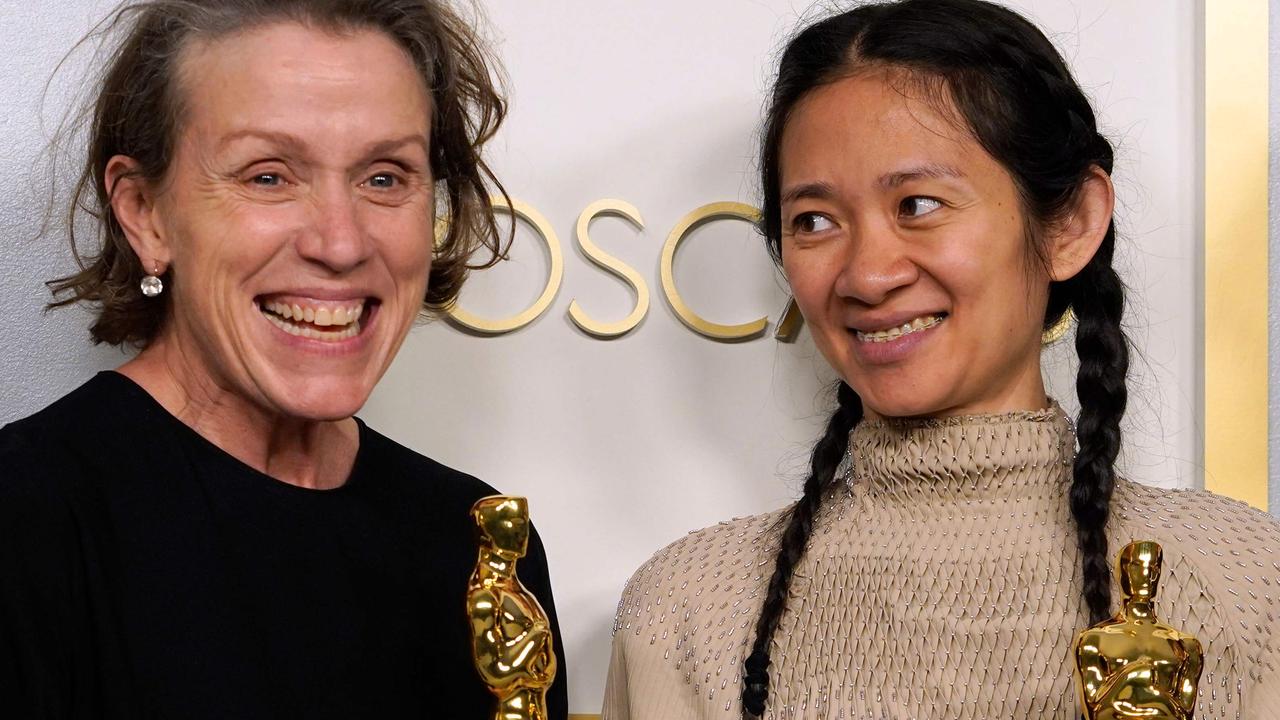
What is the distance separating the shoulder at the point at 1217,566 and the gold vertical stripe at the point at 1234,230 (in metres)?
0.31

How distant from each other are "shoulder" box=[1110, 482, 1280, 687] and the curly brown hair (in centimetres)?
64

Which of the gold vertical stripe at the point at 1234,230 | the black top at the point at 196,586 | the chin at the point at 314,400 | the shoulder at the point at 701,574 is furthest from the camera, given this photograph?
the gold vertical stripe at the point at 1234,230

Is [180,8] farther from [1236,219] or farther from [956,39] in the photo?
[1236,219]

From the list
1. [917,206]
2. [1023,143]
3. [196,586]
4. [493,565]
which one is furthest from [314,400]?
[1023,143]

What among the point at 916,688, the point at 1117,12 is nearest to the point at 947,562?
the point at 916,688

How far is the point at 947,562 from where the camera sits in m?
1.24

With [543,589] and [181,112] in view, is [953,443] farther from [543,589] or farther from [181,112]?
[181,112]

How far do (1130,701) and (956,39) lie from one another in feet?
2.02

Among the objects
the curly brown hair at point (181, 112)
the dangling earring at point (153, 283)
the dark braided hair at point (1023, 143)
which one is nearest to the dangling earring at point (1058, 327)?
the dark braided hair at point (1023, 143)

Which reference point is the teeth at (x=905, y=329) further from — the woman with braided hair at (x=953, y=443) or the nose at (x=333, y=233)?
the nose at (x=333, y=233)

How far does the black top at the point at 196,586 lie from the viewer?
107cm

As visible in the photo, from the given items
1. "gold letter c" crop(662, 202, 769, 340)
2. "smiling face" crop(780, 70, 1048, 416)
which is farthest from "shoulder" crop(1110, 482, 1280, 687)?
"gold letter c" crop(662, 202, 769, 340)

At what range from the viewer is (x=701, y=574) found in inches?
52.9

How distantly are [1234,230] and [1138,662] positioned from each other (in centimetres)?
85
